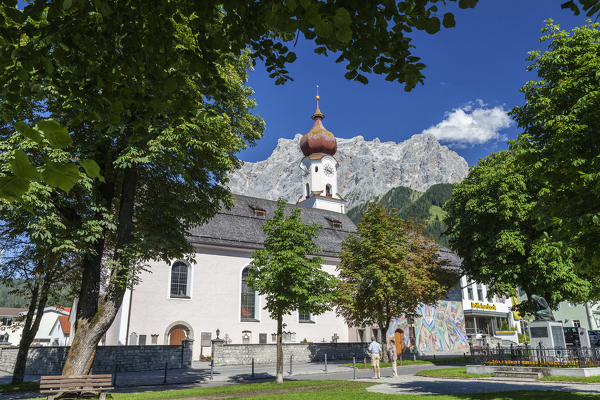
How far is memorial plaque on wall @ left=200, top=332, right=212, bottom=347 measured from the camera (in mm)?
30397

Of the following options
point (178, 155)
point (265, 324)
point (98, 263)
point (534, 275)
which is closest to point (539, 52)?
point (534, 275)

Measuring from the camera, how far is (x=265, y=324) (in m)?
33.8

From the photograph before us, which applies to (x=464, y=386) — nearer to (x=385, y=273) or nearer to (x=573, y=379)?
(x=573, y=379)

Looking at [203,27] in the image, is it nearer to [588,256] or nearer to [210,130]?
[588,256]

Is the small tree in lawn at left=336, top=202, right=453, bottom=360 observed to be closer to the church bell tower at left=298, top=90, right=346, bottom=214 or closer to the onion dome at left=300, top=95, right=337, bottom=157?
the church bell tower at left=298, top=90, right=346, bottom=214

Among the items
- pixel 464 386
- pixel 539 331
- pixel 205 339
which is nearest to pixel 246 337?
pixel 205 339

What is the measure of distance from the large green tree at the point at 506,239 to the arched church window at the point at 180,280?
1931 cm

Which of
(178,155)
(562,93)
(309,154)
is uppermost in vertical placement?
(309,154)

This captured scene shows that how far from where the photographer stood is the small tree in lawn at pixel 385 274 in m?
25.7

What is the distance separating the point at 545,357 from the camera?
55.9 ft

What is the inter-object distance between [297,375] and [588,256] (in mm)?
16177

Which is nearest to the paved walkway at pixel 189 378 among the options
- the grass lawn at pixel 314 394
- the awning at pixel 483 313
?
the grass lawn at pixel 314 394

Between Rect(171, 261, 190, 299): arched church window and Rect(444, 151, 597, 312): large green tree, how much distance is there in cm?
1931

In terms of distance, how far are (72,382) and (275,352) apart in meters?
16.9
